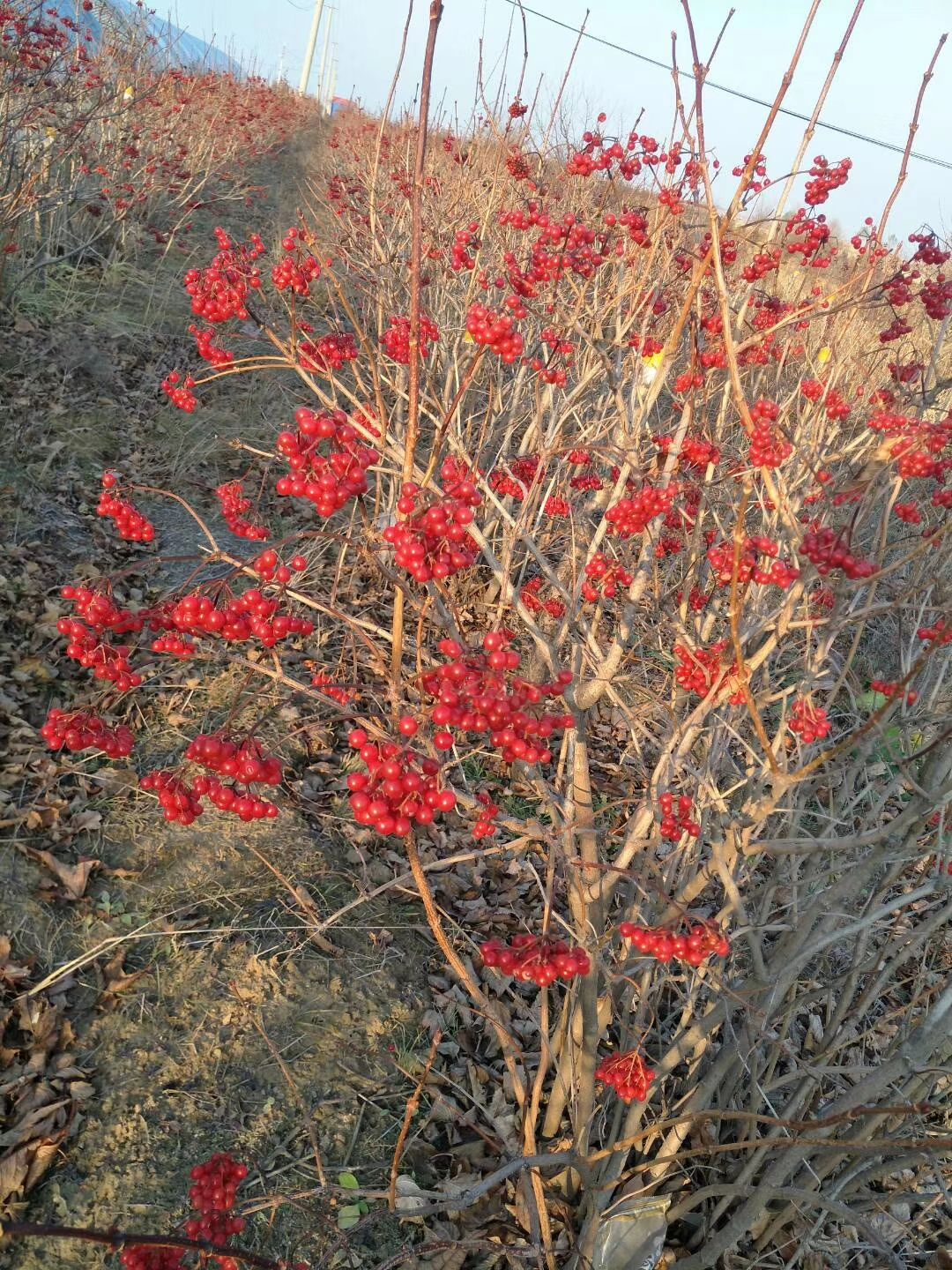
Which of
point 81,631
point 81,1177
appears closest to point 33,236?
point 81,631

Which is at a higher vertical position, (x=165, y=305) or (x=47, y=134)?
(x=47, y=134)

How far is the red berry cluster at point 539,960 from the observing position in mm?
1709

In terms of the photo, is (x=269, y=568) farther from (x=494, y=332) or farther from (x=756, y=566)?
(x=756, y=566)

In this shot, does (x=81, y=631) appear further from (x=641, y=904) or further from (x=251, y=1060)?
(x=641, y=904)

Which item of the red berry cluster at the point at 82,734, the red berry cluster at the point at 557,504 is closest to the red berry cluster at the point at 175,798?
the red berry cluster at the point at 82,734

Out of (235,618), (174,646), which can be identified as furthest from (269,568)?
(174,646)

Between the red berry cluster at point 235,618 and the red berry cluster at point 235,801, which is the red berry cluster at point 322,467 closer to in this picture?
the red berry cluster at point 235,618

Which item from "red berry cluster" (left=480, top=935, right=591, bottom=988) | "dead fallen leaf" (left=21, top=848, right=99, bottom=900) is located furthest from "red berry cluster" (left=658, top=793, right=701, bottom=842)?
"dead fallen leaf" (left=21, top=848, right=99, bottom=900)

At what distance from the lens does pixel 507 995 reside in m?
3.30

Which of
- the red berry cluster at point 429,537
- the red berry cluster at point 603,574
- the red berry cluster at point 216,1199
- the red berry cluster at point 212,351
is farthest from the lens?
the red berry cluster at point 603,574

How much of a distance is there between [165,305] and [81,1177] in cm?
700

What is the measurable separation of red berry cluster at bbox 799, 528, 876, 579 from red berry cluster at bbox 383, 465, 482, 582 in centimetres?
82

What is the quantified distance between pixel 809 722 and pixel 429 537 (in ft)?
3.54

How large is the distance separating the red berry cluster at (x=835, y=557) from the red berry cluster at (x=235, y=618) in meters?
1.10
